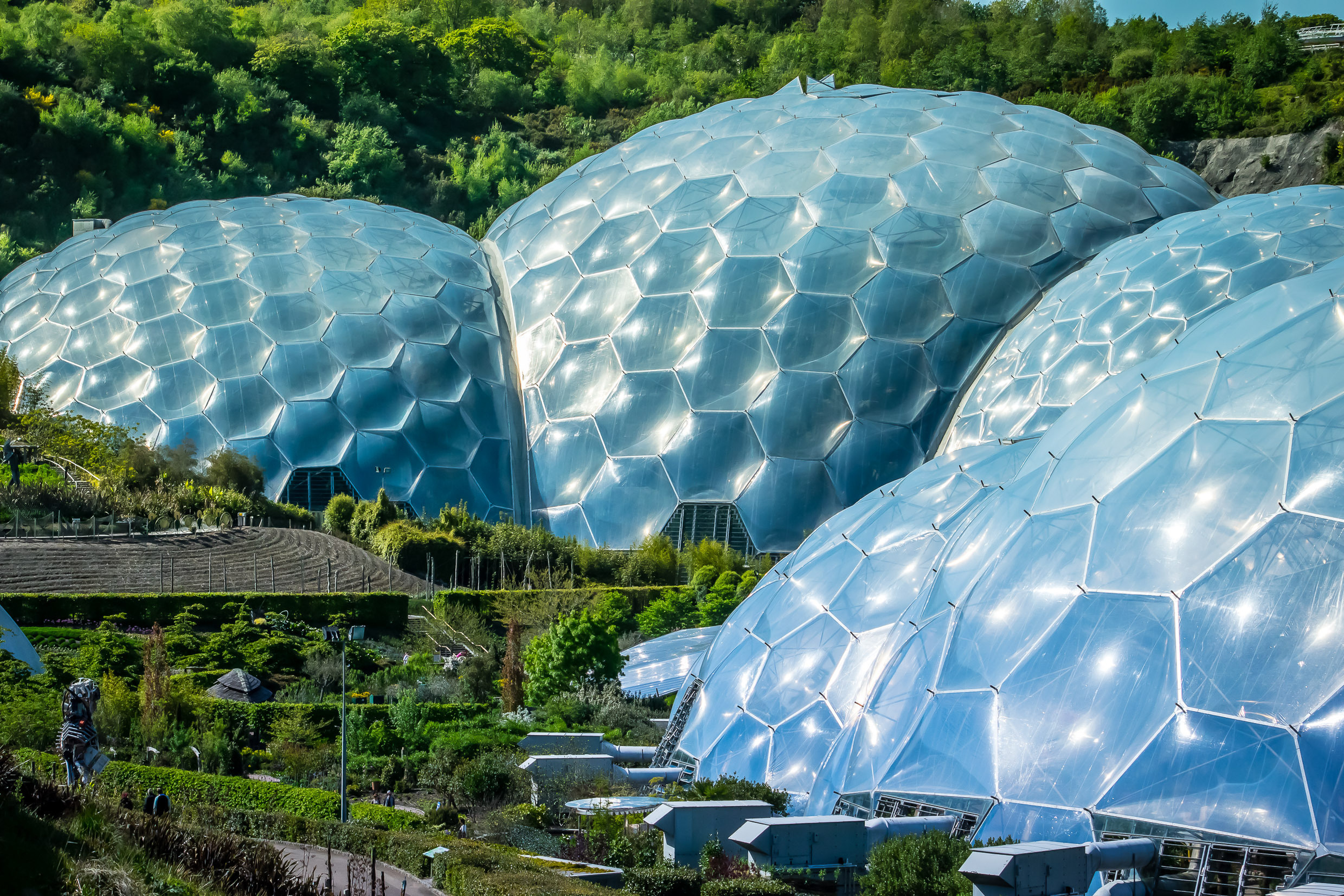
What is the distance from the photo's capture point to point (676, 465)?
34.2 metres

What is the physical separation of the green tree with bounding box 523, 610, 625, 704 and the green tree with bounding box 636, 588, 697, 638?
4999 millimetres

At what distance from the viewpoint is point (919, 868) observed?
1202cm

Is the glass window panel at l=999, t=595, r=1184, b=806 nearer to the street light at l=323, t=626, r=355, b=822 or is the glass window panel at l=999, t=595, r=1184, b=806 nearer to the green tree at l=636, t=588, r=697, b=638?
the street light at l=323, t=626, r=355, b=822

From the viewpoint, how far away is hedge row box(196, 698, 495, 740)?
2166 cm

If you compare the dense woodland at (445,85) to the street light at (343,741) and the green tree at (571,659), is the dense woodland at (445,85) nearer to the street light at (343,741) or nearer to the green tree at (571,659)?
the green tree at (571,659)

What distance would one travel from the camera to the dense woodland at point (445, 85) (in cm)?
7012

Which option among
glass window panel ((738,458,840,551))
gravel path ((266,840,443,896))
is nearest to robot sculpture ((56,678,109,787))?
gravel path ((266,840,443,896))

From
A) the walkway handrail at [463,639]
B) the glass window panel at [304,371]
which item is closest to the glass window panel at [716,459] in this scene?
the walkway handrail at [463,639]

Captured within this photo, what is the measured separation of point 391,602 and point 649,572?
272 inches

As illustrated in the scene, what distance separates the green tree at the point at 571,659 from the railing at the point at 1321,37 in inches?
2499

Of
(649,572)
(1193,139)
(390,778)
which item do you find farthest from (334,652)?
(1193,139)

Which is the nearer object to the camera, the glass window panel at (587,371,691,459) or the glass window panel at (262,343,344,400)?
the glass window panel at (587,371,691,459)

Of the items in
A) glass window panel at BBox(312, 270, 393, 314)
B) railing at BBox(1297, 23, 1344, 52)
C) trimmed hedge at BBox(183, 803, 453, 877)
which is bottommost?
trimmed hedge at BBox(183, 803, 453, 877)

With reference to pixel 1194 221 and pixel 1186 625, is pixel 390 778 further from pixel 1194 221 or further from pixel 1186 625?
pixel 1194 221
